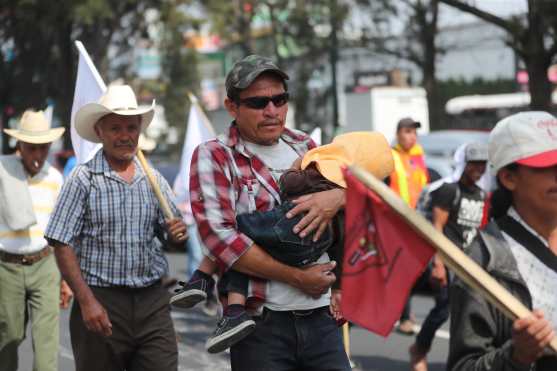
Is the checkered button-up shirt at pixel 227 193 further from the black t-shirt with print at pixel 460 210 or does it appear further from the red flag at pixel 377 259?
the black t-shirt with print at pixel 460 210

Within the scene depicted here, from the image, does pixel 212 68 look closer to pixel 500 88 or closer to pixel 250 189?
pixel 500 88

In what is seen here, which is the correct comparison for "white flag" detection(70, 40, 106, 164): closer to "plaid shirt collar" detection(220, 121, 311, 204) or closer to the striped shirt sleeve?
the striped shirt sleeve

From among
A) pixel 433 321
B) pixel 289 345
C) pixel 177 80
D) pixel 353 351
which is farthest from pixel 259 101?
pixel 177 80

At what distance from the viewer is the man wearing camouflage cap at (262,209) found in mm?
3947

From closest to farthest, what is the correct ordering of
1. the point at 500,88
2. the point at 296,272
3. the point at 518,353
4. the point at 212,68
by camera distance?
the point at 518,353, the point at 296,272, the point at 500,88, the point at 212,68

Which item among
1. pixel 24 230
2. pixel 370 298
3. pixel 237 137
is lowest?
pixel 24 230

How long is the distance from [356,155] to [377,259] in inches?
39.7

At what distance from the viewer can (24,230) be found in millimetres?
7207

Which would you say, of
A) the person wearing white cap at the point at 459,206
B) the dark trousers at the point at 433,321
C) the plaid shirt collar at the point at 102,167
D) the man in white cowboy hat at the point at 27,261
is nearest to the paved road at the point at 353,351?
the dark trousers at the point at 433,321

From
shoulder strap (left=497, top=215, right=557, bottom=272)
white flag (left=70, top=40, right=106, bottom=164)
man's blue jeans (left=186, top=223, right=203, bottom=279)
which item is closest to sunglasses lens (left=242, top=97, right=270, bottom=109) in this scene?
shoulder strap (left=497, top=215, right=557, bottom=272)

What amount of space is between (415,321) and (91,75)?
19.0 feet

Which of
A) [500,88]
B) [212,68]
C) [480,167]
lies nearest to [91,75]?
[480,167]

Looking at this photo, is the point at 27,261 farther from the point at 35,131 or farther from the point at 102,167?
the point at 102,167

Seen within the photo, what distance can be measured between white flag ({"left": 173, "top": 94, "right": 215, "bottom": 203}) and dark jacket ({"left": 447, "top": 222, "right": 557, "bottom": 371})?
305 cm
